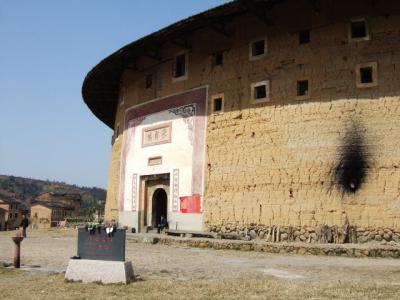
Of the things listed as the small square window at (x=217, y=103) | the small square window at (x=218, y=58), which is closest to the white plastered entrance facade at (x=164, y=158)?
the small square window at (x=217, y=103)

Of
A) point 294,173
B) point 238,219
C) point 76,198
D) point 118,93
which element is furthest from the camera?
point 76,198

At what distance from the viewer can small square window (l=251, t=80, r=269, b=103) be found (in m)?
14.3

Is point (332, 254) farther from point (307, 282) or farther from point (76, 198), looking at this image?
point (76, 198)

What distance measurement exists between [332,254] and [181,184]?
6.59 m

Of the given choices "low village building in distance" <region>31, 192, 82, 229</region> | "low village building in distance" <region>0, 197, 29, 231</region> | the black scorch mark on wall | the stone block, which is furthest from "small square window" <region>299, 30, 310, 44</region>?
"low village building in distance" <region>0, 197, 29, 231</region>

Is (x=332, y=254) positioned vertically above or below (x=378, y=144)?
below

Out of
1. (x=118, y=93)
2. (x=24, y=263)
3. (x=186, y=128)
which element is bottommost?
(x=24, y=263)

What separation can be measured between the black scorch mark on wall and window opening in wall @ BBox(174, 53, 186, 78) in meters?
6.63

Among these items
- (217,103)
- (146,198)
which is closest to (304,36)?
(217,103)

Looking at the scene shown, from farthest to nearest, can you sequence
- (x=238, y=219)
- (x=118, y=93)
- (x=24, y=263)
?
(x=118, y=93), (x=238, y=219), (x=24, y=263)

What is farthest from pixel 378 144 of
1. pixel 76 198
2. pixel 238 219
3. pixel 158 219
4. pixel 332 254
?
pixel 76 198

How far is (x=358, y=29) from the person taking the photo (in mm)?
13336

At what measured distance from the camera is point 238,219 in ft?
46.6

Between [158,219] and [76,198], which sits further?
[76,198]
